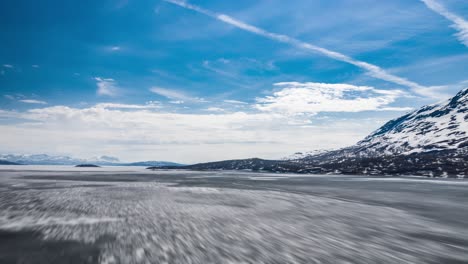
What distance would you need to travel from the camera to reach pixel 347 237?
567 inches

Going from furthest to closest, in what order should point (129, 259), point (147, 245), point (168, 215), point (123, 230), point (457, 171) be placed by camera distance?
1. point (457, 171)
2. point (168, 215)
3. point (123, 230)
4. point (147, 245)
5. point (129, 259)

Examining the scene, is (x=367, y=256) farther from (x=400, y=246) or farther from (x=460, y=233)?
(x=460, y=233)

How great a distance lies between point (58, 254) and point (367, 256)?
10.7m

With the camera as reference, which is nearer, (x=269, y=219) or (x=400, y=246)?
(x=400, y=246)

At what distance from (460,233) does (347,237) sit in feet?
22.1

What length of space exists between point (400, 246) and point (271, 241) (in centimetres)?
518

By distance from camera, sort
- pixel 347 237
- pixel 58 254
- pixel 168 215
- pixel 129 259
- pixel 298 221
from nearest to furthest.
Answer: pixel 129 259 < pixel 58 254 < pixel 347 237 < pixel 298 221 < pixel 168 215

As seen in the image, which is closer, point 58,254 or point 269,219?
point 58,254

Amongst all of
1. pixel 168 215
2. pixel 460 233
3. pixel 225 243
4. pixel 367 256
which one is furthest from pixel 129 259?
pixel 460 233

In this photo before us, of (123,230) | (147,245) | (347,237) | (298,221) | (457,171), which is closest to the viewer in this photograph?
(147,245)

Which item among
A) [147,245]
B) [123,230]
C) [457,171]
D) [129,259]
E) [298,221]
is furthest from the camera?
[457,171]

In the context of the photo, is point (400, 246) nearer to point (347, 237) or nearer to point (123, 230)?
point (347, 237)

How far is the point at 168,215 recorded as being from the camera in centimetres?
2097

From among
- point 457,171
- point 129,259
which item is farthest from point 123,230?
point 457,171
